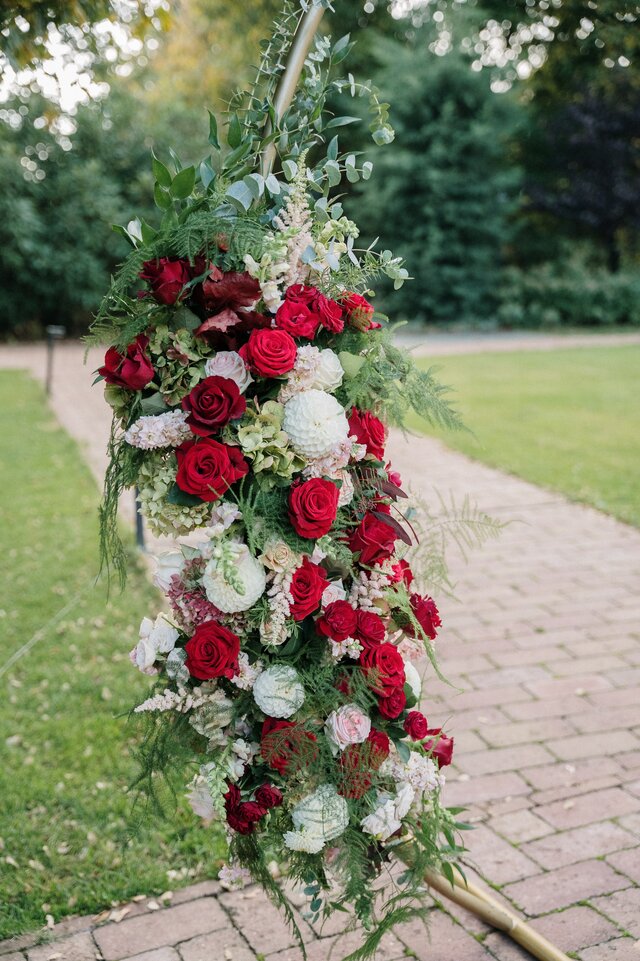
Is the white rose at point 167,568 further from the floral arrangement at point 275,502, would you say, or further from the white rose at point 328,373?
the white rose at point 328,373

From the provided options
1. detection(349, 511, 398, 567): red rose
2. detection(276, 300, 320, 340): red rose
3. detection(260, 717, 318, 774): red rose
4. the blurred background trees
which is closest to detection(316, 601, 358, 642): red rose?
detection(349, 511, 398, 567): red rose

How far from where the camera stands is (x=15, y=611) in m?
5.25

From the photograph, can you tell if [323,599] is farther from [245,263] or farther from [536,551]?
[536,551]

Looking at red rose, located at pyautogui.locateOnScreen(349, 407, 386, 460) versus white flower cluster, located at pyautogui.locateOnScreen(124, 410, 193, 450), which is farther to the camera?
red rose, located at pyautogui.locateOnScreen(349, 407, 386, 460)

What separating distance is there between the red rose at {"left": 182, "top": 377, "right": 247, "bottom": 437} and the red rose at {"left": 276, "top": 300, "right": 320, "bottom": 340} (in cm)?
19

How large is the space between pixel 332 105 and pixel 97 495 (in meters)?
16.6

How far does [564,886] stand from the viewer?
9.50 ft

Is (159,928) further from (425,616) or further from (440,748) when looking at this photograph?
(425,616)

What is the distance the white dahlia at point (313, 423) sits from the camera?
2.05 meters

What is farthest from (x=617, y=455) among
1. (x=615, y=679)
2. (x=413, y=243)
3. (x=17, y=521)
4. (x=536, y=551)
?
(x=413, y=243)

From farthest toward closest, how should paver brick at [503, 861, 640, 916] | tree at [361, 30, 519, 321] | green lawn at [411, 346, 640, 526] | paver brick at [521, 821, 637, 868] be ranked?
1. tree at [361, 30, 519, 321]
2. green lawn at [411, 346, 640, 526]
3. paver brick at [521, 821, 637, 868]
4. paver brick at [503, 861, 640, 916]

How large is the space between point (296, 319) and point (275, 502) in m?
0.43

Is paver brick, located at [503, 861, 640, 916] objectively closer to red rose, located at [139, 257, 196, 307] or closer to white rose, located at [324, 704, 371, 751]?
white rose, located at [324, 704, 371, 751]

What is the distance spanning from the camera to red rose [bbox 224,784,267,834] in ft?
7.08
